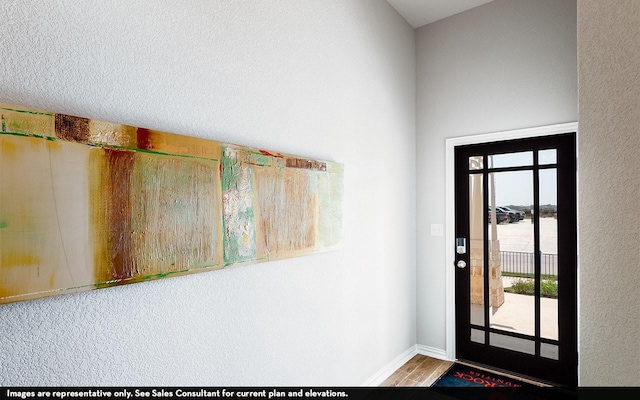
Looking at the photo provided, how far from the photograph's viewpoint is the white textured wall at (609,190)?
43.5 inches

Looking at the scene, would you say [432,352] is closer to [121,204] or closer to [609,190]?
[609,190]

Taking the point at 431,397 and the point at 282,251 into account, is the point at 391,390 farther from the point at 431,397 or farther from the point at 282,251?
the point at 282,251

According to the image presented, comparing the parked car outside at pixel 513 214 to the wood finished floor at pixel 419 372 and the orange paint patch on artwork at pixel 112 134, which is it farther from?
the orange paint patch on artwork at pixel 112 134

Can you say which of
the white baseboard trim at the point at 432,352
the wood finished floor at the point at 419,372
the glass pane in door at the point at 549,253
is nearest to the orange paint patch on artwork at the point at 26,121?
the wood finished floor at the point at 419,372

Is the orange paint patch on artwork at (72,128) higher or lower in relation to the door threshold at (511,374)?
higher

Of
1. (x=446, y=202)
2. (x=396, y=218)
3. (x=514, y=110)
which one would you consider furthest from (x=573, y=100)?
(x=396, y=218)

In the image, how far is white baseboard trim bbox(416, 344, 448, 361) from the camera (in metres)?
3.19

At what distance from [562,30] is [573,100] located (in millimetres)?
568

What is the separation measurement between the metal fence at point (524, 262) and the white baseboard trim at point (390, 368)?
1.14 m

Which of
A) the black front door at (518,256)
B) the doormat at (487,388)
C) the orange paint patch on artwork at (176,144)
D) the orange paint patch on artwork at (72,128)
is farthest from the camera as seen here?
the black front door at (518,256)

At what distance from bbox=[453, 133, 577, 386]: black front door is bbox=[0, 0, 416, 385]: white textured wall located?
2.14 feet

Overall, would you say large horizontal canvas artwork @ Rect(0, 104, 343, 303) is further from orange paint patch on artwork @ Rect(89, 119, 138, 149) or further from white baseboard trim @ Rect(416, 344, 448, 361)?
white baseboard trim @ Rect(416, 344, 448, 361)

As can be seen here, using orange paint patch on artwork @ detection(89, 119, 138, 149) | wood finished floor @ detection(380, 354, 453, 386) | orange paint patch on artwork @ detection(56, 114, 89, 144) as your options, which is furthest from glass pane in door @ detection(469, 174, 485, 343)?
orange paint patch on artwork @ detection(56, 114, 89, 144)

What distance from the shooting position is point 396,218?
3.09 metres
